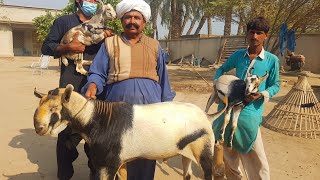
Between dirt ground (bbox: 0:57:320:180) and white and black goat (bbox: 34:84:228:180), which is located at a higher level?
white and black goat (bbox: 34:84:228:180)

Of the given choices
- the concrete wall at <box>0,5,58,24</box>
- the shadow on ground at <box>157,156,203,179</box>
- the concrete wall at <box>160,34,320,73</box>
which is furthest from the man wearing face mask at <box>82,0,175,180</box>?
the concrete wall at <box>0,5,58,24</box>

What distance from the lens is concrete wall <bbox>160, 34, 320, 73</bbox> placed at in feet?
53.8

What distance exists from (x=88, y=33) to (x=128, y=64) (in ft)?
2.39

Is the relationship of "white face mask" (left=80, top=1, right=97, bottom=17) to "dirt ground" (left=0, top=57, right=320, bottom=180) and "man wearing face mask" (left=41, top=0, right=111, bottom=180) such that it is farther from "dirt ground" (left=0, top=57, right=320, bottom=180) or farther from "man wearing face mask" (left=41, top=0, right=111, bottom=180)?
"dirt ground" (left=0, top=57, right=320, bottom=180)

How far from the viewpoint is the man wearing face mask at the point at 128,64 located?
8.09 ft

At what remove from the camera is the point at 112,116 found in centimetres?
216

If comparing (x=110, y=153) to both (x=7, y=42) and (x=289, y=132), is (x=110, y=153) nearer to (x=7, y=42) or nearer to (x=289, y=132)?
(x=289, y=132)

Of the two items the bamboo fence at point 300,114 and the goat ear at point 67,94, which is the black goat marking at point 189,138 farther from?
the bamboo fence at point 300,114

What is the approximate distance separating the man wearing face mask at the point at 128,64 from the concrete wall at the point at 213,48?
16.0 meters

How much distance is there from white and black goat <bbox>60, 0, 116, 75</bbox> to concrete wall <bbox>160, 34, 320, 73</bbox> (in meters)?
15.7

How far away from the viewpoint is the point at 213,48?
Result: 22.3 metres

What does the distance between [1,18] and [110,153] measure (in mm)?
27616

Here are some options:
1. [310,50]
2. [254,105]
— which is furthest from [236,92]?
[310,50]

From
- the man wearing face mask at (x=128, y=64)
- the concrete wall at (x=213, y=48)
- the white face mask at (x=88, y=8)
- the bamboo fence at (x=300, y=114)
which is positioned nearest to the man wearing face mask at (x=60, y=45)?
the white face mask at (x=88, y=8)
